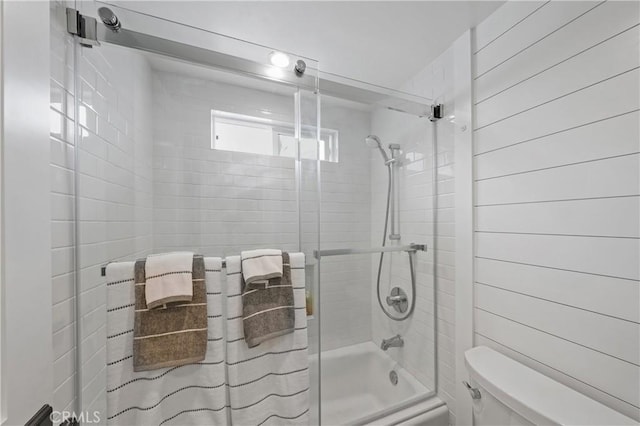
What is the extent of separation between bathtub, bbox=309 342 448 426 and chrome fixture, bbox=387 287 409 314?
0.29m

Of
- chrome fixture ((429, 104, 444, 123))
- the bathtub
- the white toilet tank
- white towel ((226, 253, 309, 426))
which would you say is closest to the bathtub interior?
the bathtub

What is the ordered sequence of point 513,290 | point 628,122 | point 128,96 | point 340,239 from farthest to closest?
1. point 340,239
2. point 513,290
3. point 128,96
4. point 628,122

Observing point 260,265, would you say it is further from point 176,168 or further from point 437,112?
point 437,112

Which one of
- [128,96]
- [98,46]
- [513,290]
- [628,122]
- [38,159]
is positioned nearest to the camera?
[38,159]

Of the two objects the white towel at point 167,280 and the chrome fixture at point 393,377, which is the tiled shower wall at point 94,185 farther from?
the chrome fixture at point 393,377

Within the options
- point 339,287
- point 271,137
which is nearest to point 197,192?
point 271,137

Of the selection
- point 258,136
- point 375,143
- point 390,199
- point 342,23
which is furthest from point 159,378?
point 342,23

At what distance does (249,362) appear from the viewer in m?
1.05

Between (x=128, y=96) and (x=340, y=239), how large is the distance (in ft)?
3.88

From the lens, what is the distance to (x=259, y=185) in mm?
1229

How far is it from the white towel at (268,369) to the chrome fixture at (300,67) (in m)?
0.87

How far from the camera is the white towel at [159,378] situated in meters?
0.90

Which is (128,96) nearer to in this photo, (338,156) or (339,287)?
(338,156)

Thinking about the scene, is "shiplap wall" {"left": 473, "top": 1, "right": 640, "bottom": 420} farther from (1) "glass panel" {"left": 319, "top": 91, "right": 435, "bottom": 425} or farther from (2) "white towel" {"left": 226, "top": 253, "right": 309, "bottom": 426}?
(2) "white towel" {"left": 226, "top": 253, "right": 309, "bottom": 426}
